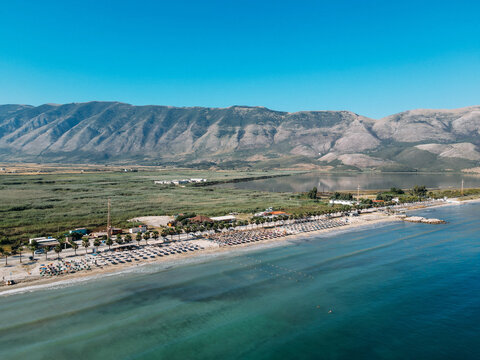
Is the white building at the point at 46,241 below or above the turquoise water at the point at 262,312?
above

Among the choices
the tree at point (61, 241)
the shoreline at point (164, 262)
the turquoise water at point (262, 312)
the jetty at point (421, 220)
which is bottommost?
the turquoise water at point (262, 312)

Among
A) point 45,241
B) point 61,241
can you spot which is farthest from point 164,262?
point 45,241

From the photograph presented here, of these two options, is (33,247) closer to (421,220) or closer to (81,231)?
(81,231)

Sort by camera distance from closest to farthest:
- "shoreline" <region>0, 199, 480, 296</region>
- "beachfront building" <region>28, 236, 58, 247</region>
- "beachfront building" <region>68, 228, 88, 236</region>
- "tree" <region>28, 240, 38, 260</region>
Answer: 1. "shoreline" <region>0, 199, 480, 296</region>
2. "tree" <region>28, 240, 38, 260</region>
3. "beachfront building" <region>28, 236, 58, 247</region>
4. "beachfront building" <region>68, 228, 88, 236</region>

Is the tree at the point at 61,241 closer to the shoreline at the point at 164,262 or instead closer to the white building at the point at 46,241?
the white building at the point at 46,241

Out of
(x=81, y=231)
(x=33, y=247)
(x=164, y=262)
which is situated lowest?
(x=164, y=262)

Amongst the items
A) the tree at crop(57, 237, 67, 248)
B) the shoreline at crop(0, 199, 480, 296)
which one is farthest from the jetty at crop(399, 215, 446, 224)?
the tree at crop(57, 237, 67, 248)

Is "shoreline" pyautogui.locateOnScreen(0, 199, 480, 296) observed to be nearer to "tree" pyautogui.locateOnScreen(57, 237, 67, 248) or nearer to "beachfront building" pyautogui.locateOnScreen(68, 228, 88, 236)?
"tree" pyautogui.locateOnScreen(57, 237, 67, 248)

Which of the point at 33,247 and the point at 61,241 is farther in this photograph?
the point at 61,241

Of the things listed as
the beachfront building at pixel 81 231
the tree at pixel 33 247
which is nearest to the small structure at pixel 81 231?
the beachfront building at pixel 81 231

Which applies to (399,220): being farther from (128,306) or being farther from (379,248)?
(128,306)
